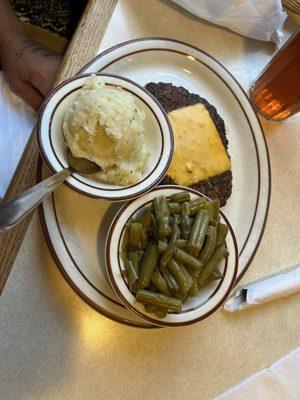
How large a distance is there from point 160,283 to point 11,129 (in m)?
0.73

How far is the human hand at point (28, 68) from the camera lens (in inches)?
57.6

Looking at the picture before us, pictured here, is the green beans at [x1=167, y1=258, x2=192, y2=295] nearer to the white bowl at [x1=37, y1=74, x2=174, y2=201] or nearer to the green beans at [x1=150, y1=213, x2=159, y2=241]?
the green beans at [x1=150, y1=213, x2=159, y2=241]

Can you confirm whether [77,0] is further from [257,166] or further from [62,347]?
[62,347]

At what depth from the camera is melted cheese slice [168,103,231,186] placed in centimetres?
128

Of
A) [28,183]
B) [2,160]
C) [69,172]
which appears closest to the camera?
[69,172]

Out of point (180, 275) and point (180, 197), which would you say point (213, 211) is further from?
point (180, 275)

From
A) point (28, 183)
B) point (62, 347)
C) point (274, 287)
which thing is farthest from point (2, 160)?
point (274, 287)

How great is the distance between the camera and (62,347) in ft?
3.54

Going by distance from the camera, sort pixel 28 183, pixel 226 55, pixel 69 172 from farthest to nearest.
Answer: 1. pixel 226 55
2. pixel 28 183
3. pixel 69 172

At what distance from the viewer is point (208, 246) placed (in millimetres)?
1106

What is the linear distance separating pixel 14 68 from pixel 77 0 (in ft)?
1.34

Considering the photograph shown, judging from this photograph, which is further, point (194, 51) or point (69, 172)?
point (194, 51)

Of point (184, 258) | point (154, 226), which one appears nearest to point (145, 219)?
point (154, 226)

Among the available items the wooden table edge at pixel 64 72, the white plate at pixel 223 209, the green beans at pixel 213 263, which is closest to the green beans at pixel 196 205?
the green beans at pixel 213 263
